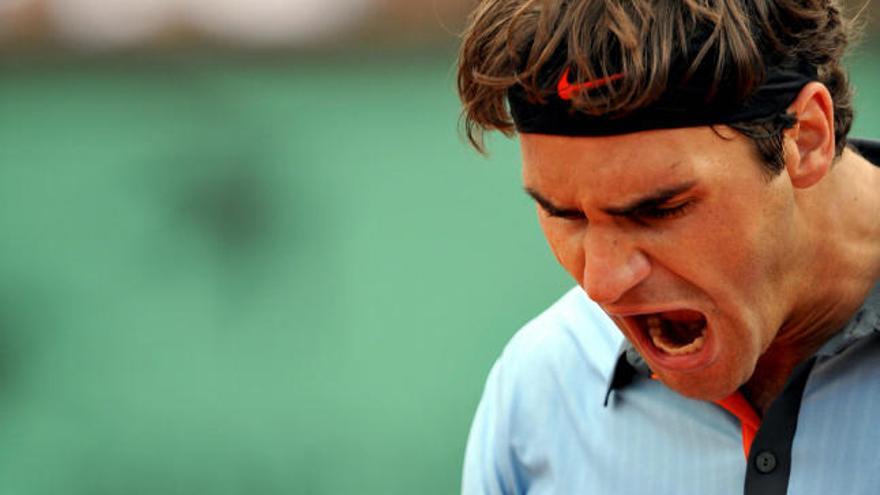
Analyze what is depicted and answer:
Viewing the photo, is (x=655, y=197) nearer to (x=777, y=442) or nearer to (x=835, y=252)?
(x=835, y=252)

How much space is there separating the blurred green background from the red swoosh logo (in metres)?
1.96

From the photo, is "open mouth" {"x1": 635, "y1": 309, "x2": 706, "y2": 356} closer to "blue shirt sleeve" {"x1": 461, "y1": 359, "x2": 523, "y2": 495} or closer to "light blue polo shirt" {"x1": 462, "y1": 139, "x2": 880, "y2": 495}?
"light blue polo shirt" {"x1": 462, "y1": 139, "x2": 880, "y2": 495}

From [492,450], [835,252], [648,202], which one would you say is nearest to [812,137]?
[835,252]

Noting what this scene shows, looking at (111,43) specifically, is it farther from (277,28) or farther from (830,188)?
(830,188)

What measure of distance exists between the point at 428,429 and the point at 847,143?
202 centimetres

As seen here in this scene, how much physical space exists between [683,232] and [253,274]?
2.27 meters

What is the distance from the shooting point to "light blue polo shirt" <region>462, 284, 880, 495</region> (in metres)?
1.99

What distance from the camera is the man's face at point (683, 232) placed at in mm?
1838

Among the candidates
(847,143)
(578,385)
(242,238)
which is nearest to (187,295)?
(242,238)

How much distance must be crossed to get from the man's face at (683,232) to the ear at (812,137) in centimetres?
3

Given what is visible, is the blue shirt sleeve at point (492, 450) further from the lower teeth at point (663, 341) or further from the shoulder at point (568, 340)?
the lower teeth at point (663, 341)

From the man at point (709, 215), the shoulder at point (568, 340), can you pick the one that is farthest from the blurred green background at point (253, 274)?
the man at point (709, 215)

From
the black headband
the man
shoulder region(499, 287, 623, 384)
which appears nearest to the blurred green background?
shoulder region(499, 287, 623, 384)

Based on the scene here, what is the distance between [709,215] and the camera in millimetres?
1861
